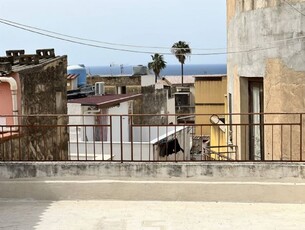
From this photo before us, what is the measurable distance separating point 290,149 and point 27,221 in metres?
4.75

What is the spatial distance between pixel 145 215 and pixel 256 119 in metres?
3.64

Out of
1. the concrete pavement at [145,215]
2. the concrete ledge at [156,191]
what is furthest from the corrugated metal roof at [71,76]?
the concrete pavement at [145,215]

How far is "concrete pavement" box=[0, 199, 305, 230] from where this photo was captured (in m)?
7.02

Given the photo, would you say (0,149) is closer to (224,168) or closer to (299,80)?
(224,168)

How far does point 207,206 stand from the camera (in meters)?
7.86

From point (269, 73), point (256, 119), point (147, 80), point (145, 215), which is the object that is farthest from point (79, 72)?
point (145, 215)

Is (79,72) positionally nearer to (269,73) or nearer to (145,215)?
(269,73)

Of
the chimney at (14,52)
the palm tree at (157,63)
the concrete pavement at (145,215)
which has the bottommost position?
the concrete pavement at (145,215)

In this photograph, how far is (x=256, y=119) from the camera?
9.96 m

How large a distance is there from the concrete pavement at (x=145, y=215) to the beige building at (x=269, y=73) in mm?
1513

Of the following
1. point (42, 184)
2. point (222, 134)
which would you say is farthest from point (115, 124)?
point (42, 184)

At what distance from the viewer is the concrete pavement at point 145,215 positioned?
7.02 metres

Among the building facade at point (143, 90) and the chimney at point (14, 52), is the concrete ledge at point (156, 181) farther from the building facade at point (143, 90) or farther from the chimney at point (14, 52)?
the building facade at point (143, 90)

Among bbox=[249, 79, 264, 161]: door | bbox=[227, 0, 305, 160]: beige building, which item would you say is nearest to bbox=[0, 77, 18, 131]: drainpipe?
bbox=[227, 0, 305, 160]: beige building
